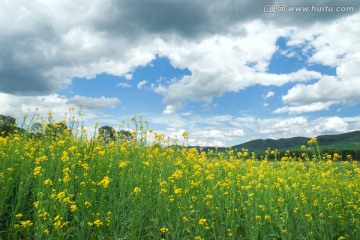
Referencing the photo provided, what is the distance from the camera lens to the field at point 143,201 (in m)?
4.53

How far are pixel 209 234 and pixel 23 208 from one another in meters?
3.04

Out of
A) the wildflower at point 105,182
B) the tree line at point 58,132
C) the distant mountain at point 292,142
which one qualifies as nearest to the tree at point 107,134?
the tree line at point 58,132

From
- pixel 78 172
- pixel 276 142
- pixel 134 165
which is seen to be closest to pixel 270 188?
pixel 134 165

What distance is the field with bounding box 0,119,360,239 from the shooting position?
453 cm

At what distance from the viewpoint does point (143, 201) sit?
5.00 meters

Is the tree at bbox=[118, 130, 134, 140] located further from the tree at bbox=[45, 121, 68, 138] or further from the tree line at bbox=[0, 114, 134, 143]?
the tree at bbox=[45, 121, 68, 138]

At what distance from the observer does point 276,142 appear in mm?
176000

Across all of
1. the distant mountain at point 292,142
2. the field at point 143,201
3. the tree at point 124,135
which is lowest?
the field at point 143,201

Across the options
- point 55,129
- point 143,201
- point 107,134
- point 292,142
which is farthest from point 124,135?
point 292,142

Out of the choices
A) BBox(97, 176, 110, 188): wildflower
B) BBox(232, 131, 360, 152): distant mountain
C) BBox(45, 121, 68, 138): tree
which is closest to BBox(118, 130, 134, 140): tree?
BBox(45, 121, 68, 138): tree

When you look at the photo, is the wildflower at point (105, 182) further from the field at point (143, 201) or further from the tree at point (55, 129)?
the tree at point (55, 129)

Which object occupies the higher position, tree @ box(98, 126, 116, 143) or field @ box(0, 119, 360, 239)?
tree @ box(98, 126, 116, 143)

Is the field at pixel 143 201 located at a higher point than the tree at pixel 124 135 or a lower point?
lower

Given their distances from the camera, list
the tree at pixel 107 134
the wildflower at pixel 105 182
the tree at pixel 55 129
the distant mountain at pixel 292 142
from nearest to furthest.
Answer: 1. the wildflower at pixel 105 182
2. the tree at pixel 55 129
3. the tree at pixel 107 134
4. the distant mountain at pixel 292 142
